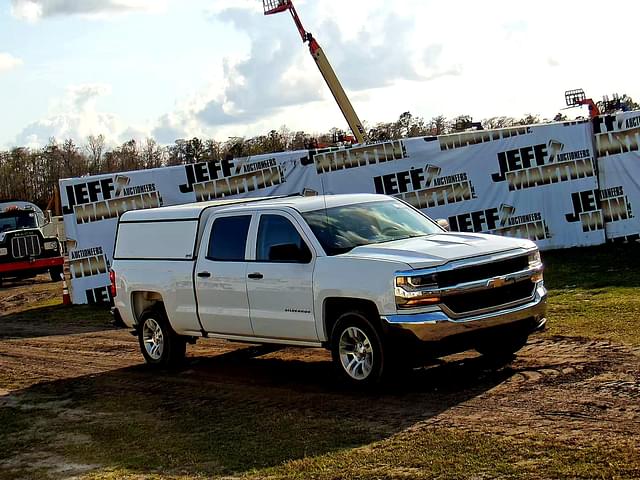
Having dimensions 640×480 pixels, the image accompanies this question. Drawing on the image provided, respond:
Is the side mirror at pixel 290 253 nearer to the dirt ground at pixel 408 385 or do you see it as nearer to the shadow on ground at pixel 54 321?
the dirt ground at pixel 408 385

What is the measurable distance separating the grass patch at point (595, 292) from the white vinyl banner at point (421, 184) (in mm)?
1026

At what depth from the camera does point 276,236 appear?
9836 millimetres

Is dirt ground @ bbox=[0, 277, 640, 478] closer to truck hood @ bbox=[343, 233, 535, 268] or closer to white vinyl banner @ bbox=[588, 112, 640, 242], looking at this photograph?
truck hood @ bbox=[343, 233, 535, 268]

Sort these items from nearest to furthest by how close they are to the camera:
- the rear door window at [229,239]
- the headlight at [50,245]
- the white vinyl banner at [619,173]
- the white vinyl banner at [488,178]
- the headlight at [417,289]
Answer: the headlight at [417,289] < the rear door window at [229,239] < the white vinyl banner at [619,173] < the white vinyl banner at [488,178] < the headlight at [50,245]

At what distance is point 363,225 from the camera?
976cm

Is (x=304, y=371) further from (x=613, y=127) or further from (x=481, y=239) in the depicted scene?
(x=613, y=127)

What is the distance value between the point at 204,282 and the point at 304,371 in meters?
1.49

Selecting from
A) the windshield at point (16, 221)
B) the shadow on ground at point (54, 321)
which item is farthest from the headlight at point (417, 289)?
the windshield at point (16, 221)

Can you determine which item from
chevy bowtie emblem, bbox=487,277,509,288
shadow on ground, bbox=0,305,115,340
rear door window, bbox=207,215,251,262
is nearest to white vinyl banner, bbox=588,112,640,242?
shadow on ground, bbox=0,305,115,340

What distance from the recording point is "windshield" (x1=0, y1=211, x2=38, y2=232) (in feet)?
92.6

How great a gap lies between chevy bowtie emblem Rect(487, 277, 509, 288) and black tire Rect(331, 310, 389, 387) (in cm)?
113

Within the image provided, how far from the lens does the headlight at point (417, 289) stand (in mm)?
8359

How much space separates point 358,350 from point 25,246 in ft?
66.2

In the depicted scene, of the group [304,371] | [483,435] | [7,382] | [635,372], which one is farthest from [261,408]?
[7,382]
